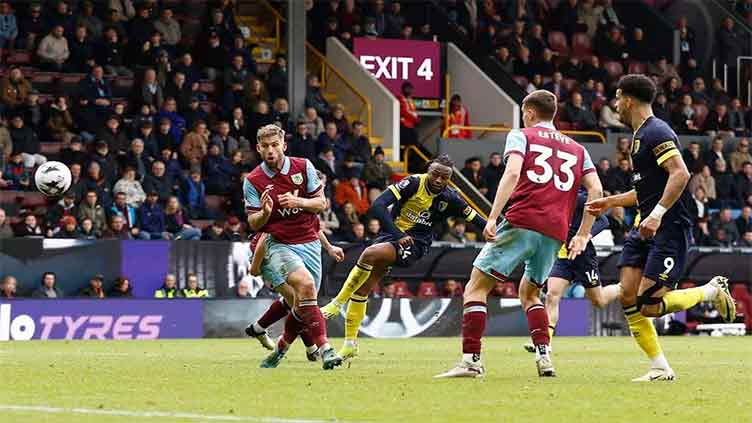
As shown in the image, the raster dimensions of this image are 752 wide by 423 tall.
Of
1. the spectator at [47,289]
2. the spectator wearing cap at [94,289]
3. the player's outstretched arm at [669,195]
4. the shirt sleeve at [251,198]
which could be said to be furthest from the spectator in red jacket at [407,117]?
the player's outstretched arm at [669,195]

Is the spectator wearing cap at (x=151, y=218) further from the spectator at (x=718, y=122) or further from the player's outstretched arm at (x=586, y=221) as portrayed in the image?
the spectator at (x=718, y=122)

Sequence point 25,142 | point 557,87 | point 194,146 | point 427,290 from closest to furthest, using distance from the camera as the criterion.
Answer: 1. point 25,142
2. point 194,146
3. point 427,290
4. point 557,87

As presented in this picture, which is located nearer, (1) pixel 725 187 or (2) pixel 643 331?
Answer: (2) pixel 643 331

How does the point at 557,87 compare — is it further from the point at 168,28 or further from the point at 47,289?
the point at 47,289

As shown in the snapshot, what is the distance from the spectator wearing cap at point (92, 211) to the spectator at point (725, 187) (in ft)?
45.7

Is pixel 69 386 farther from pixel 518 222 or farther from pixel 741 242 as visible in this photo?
pixel 741 242

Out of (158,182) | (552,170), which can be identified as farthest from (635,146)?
(158,182)

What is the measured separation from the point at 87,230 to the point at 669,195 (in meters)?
13.8

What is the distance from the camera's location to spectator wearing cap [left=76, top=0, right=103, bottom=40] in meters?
27.3

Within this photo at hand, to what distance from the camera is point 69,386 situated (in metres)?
10.6

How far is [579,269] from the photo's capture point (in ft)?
56.4

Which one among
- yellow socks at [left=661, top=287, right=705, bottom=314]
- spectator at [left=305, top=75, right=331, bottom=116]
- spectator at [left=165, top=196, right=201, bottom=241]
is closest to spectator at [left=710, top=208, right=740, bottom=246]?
spectator at [left=305, top=75, right=331, bottom=116]

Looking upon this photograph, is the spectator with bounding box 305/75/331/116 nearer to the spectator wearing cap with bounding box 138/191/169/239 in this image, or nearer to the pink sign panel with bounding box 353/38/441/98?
the pink sign panel with bounding box 353/38/441/98

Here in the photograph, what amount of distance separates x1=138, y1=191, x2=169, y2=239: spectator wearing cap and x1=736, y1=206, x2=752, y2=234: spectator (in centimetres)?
1247
